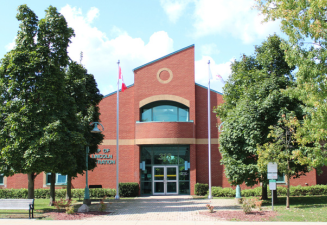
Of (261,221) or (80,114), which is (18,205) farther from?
(261,221)

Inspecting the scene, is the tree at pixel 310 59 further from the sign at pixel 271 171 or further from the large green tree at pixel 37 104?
the large green tree at pixel 37 104

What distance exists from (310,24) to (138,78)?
1621 cm

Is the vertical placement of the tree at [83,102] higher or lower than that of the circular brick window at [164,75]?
lower

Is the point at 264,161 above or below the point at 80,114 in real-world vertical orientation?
below

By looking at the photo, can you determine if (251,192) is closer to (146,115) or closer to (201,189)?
(201,189)

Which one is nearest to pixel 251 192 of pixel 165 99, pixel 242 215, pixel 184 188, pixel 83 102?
pixel 184 188

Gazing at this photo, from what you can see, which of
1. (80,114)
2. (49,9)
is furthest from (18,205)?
(49,9)

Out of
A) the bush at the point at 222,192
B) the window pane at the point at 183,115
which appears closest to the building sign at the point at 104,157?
the window pane at the point at 183,115

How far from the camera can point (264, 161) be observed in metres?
15.6

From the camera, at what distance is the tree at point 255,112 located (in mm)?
17375

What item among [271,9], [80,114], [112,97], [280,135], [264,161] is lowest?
[264,161]

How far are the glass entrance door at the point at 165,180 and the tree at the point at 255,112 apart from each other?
8.24 m

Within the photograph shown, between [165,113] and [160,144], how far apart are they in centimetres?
269

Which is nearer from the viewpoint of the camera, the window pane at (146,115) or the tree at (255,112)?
the tree at (255,112)
